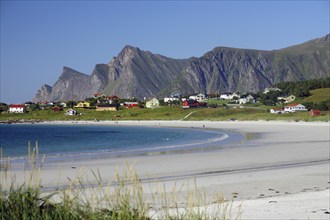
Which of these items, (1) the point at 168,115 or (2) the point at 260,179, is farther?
(1) the point at 168,115

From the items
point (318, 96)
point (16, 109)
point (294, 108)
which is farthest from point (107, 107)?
point (318, 96)

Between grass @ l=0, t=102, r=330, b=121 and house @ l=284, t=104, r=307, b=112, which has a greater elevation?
house @ l=284, t=104, r=307, b=112

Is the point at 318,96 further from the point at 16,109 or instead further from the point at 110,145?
the point at 16,109

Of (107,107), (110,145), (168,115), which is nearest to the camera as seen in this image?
(110,145)

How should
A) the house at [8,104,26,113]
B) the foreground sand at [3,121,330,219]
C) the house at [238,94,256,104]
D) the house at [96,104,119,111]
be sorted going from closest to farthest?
the foreground sand at [3,121,330,219] → the house at [96,104,119,111] → the house at [8,104,26,113] → the house at [238,94,256,104]

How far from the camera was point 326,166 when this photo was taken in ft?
67.1

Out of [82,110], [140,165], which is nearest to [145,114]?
[82,110]

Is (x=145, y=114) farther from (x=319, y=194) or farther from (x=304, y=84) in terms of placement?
(x=319, y=194)

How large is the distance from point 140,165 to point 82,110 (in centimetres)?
12898

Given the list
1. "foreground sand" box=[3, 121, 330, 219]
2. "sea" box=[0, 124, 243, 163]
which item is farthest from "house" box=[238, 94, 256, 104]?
"foreground sand" box=[3, 121, 330, 219]

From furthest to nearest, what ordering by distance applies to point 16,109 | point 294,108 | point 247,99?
point 247,99 < point 16,109 < point 294,108

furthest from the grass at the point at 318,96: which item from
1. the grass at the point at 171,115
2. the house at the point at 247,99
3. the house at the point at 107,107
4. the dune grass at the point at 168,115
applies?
the house at the point at 107,107

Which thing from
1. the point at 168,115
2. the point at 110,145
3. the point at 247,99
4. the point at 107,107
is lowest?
the point at 110,145

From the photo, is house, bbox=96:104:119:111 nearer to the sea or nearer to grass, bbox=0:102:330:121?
grass, bbox=0:102:330:121
